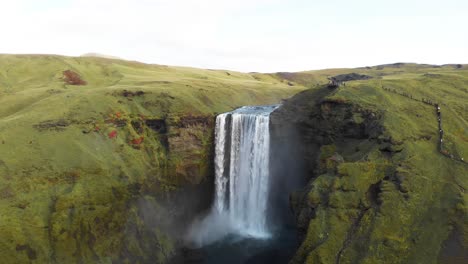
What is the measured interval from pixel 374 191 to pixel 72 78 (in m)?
62.4

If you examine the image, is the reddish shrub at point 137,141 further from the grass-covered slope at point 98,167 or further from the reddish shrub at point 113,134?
the reddish shrub at point 113,134

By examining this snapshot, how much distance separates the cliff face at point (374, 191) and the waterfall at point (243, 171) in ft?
23.5

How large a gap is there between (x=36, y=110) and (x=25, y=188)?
53.4 ft

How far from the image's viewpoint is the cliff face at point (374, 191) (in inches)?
1268

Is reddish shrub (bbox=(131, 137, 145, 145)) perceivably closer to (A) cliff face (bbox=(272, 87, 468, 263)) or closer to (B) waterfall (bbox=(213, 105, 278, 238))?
(B) waterfall (bbox=(213, 105, 278, 238))

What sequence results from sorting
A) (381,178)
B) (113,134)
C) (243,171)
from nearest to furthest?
(381,178) < (113,134) < (243,171)

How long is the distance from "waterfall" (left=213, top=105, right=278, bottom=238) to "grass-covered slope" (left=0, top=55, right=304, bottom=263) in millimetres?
2639

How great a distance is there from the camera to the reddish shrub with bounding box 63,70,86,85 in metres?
69.6

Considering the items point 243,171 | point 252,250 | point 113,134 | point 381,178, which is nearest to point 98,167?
point 113,134

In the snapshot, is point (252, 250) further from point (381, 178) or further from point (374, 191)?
point (381, 178)

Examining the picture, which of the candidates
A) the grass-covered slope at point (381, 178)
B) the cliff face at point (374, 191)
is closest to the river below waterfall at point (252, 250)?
the cliff face at point (374, 191)

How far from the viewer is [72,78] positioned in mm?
71375

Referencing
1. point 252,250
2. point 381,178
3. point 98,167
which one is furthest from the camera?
point 252,250

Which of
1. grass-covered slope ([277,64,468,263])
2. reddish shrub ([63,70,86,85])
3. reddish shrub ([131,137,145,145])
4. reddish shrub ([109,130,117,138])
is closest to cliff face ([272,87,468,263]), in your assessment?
grass-covered slope ([277,64,468,263])
